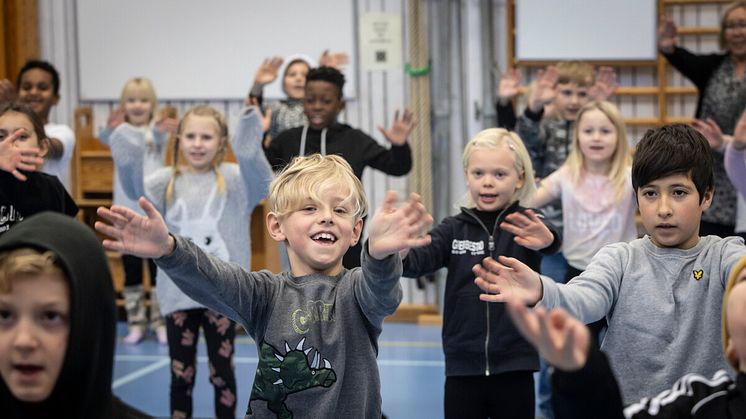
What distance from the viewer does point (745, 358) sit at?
1.85 m

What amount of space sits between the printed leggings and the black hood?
7.74 ft

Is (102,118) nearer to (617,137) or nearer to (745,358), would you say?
(617,137)

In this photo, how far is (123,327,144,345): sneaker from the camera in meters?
6.90

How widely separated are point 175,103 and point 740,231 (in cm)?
485

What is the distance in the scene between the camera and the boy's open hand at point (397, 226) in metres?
2.22

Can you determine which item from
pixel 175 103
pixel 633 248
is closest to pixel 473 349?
pixel 633 248

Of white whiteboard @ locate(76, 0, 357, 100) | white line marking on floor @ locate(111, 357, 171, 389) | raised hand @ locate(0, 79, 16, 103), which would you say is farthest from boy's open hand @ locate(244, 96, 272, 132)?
white whiteboard @ locate(76, 0, 357, 100)

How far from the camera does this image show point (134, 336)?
22.8ft

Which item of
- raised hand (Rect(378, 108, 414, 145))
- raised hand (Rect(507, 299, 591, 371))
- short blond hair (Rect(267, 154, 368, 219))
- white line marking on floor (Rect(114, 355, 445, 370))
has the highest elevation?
raised hand (Rect(378, 108, 414, 145))

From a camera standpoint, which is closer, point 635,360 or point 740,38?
point 635,360

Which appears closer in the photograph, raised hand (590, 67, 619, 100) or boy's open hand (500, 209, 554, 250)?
boy's open hand (500, 209, 554, 250)

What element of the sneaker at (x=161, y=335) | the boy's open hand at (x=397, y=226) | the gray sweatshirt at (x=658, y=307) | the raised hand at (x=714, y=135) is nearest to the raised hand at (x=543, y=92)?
the raised hand at (x=714, y=135)

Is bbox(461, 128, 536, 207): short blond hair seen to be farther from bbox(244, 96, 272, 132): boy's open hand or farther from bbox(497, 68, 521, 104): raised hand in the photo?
bbox(497, 68, 521, 104): raised hand

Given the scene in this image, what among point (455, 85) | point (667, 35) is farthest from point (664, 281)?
point (455, 85)
